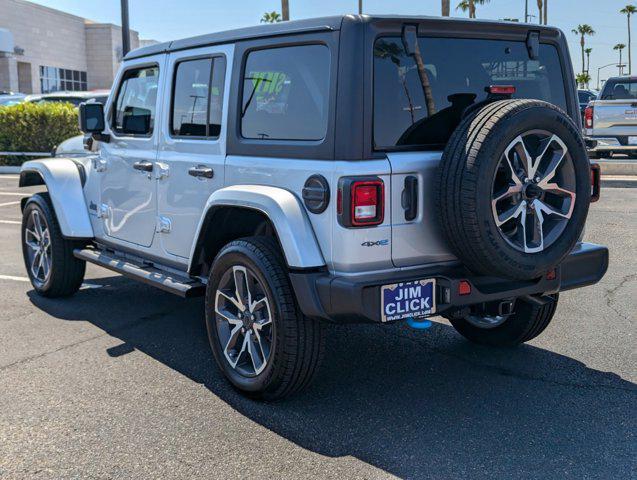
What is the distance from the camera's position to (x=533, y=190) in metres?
3.67

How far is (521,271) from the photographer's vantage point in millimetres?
3621

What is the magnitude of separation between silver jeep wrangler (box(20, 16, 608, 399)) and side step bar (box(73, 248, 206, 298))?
0.07 ft

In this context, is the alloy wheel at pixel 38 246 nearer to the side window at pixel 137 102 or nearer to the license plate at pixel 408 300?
the side window at pixel 137 102

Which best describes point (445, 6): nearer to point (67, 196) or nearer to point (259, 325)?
point (67, 196)

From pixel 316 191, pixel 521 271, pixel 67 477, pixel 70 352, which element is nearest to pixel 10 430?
pixel 67 477

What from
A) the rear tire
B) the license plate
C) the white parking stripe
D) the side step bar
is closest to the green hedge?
the white parking stripe

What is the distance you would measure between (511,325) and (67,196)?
11.3 ft

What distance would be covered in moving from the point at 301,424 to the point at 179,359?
1.28m

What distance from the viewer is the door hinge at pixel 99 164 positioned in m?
5.64

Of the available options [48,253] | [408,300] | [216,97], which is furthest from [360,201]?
[48,253]

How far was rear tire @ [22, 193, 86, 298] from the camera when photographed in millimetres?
6066

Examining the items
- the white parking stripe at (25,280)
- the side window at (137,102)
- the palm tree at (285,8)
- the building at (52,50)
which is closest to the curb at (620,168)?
the white parking stripe at (25,280)

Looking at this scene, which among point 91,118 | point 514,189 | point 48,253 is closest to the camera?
point 514,189

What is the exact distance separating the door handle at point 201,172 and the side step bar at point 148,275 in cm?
66
